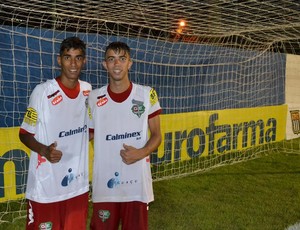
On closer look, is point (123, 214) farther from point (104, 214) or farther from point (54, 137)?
point (54, 137)

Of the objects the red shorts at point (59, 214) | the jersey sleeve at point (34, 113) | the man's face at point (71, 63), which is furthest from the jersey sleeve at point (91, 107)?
the red shorts at point (59, 214)

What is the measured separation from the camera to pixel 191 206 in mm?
4145

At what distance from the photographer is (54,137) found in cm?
215

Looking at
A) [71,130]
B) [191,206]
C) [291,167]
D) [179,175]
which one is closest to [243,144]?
[291,167]

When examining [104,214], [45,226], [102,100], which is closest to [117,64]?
[102,100]

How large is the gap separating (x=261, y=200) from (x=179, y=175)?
133 cm

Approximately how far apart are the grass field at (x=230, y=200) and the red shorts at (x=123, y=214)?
4.51ft

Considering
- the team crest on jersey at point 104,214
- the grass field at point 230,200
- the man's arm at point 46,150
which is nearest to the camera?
the man's arm at point 46,150

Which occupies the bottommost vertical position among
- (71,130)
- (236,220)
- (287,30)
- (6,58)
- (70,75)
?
(236,220)

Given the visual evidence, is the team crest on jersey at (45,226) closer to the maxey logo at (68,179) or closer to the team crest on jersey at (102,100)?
the maxey logo at (68,179)

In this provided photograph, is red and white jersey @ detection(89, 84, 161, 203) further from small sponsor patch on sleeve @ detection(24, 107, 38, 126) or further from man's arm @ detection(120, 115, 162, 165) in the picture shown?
Answer: small sponsor patch on sleeve @ detection(24, 107, 38, 126)

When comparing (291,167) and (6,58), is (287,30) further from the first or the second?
(6,58)

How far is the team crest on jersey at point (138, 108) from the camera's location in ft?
7.27

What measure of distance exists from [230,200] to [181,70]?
7.67 ft
